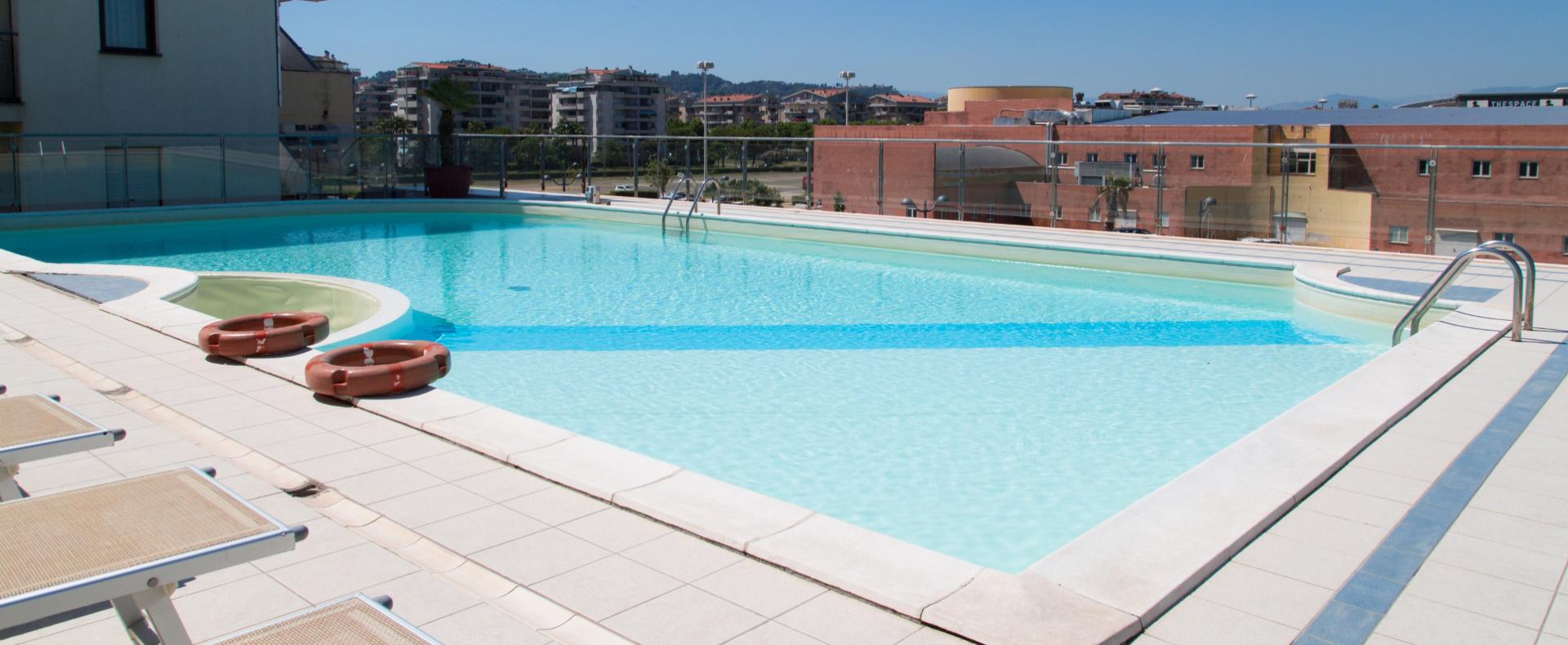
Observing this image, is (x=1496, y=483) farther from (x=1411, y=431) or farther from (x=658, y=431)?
(x=658, y=431)

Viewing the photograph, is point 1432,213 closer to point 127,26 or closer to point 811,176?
point 811,176

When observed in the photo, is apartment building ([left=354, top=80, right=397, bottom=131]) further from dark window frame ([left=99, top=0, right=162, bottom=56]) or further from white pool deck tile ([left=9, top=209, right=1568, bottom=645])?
white pool deck tile ([left=9, top=209, right=1568, bottom=645])

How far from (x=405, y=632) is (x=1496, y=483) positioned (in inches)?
149

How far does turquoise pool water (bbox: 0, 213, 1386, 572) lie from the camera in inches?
200

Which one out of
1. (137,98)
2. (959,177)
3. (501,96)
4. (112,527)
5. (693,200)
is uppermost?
(501,96)

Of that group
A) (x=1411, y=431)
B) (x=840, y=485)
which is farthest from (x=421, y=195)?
(x=1411, y=431)

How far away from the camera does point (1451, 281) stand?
651 centimetres

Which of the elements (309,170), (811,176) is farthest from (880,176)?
(309,170)

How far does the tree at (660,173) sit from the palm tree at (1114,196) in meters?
6.51

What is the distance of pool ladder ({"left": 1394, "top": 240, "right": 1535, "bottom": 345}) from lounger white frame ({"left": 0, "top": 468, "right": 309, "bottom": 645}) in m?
6.20

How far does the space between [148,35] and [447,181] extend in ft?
16.2

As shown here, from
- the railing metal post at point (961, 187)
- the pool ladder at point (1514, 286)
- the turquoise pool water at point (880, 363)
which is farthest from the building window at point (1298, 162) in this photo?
the pool ladder at point (1514, 286)

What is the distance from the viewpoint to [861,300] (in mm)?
9852

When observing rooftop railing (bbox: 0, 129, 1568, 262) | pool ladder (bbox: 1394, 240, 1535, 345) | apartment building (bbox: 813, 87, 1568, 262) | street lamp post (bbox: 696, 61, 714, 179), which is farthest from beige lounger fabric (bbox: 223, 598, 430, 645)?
street lamp post (bbox: 696, 61, 714, 179)
